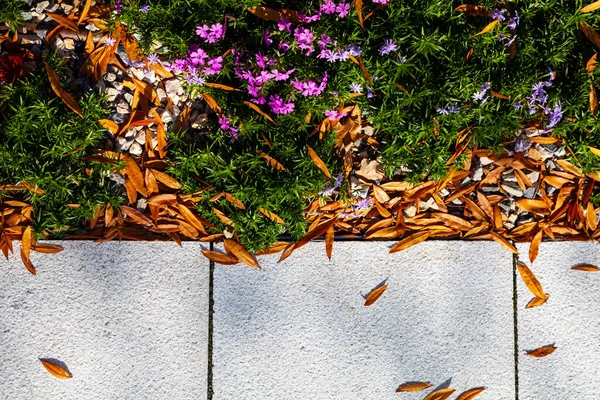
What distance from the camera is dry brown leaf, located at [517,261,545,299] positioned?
2.65 meters

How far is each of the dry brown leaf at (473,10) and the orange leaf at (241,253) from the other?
1482mm

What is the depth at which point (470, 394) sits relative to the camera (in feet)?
8.47

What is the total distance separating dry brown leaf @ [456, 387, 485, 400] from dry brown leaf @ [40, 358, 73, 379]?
171 cm

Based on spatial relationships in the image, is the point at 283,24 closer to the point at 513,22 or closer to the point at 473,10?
the point at 473,10

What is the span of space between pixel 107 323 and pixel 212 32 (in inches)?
53.2

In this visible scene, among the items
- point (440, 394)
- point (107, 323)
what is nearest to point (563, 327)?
point (440, 394)

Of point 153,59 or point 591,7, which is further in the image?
point 591,7

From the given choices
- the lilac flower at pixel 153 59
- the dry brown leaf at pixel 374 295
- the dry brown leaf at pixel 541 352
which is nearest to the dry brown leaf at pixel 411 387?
the dry brown leaf at pixel 374 295

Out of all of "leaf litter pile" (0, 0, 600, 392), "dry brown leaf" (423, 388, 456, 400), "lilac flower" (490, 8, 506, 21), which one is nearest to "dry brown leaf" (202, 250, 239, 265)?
"leaf litter pile" (0, 0, 600, 392)

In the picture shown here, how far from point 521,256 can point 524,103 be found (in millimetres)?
703

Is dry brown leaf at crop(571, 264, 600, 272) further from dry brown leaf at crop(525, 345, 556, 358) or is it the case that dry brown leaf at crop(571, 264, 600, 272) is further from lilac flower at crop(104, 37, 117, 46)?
lilac flower at crop(104, 37, 117, 46)

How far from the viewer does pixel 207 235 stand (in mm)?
2623

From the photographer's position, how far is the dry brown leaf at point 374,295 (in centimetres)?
260

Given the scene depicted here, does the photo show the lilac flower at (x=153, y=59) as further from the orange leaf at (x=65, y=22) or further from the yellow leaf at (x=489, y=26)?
the yellow leaf at (x=489, y=26)
